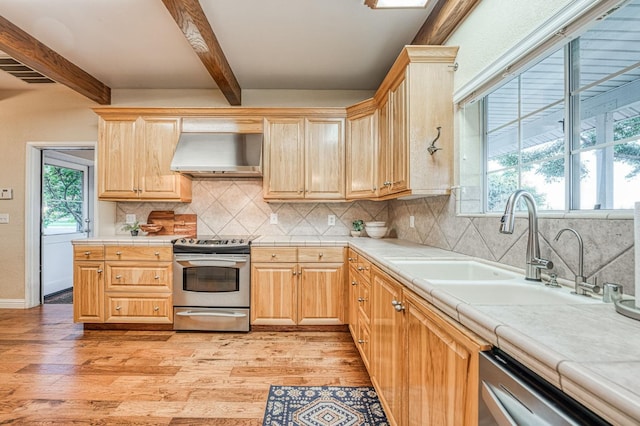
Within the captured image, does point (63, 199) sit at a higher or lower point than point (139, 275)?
higher

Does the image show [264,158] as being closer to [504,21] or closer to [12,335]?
[504,21]

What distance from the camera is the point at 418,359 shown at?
1208 mm

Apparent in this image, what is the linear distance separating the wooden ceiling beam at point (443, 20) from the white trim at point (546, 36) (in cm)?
47

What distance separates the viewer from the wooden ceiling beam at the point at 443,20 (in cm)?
199

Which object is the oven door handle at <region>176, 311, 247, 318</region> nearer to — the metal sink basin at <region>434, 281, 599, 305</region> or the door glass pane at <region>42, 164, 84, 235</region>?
the metal sink basin at <region>434, 281, 599, 305</region>

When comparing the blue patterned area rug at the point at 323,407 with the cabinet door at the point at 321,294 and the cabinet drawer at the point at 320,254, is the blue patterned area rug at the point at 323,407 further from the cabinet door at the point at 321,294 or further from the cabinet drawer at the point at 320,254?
the cabinet drawer at the point at 320,254

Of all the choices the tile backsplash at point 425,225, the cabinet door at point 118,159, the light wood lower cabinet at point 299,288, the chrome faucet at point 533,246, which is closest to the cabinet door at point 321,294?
the light wood lower cabinet at point 299,288

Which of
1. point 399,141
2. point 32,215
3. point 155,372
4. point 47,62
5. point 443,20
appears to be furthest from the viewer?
point 32,215

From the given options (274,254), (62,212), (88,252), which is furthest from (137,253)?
(62,212)

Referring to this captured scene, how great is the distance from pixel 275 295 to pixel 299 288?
24 centimetres

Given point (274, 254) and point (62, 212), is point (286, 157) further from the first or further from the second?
point (62, 212)

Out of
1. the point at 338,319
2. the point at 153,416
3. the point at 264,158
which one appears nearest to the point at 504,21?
the point at 264,158

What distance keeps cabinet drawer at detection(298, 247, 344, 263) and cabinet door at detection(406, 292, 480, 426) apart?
1652 millimetres

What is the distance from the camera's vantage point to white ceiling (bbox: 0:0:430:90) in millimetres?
2279
